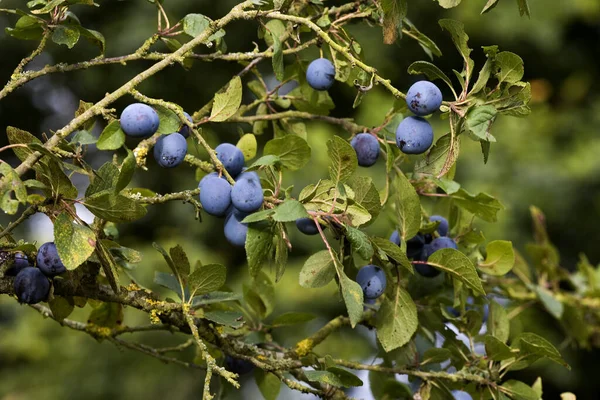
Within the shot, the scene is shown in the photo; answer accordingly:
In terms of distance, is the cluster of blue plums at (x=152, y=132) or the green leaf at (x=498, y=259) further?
the green leaf at (x=498, y=259)

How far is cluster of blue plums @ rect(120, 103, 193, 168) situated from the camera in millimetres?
739

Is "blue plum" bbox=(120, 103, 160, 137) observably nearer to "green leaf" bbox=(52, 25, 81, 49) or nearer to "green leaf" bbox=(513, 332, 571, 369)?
"green leaf" bbox=(52, 25, 81, 49)

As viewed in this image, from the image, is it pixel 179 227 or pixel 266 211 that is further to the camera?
pixel 179 227

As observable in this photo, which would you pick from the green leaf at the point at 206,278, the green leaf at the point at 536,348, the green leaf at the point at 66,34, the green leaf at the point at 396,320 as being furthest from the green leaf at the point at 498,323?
the green leaf at the point at 66,34

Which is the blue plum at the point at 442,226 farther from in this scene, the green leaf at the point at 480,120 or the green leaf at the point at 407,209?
the green leaf at the point at 480,120

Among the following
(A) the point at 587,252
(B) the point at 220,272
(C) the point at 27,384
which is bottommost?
(C) the point at 27,384

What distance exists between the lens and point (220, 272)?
86cm

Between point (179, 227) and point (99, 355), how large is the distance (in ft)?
2.84

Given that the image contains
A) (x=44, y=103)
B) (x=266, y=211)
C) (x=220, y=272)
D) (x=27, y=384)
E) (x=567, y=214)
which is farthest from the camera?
(x=44, y=103)

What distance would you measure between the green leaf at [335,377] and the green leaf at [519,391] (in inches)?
8.4

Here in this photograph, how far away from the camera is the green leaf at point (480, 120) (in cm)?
73

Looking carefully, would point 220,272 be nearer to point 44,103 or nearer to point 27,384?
point 27,384

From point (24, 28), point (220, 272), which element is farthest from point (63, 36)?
point (220, 272)

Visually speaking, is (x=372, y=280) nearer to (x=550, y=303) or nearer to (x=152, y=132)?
(x=152, y=132)
